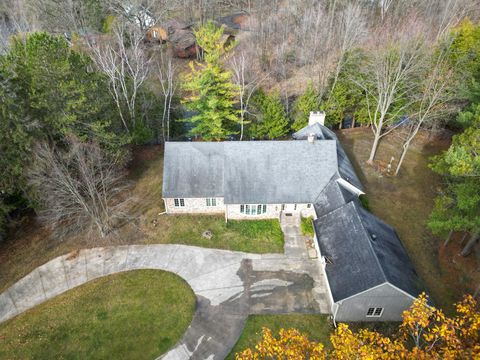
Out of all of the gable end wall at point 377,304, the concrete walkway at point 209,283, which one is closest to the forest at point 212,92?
the concrete walkway at point 209,283

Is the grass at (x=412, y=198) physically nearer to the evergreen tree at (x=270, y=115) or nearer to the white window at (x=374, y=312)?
the white window at (x=374, y=312)

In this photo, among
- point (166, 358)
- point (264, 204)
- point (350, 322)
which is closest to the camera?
point (166, 358)

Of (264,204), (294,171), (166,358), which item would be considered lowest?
(166,358)

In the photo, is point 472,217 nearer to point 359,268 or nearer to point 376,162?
point 359,268

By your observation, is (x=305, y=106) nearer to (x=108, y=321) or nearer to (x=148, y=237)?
(x=148, y=237)

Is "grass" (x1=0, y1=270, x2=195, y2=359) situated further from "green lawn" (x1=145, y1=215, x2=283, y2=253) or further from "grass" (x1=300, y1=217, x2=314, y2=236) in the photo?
"grass" (x1=300, y1=217, x2=314, y2=236)

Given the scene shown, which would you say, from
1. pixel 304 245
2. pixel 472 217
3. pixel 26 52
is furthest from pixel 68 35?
pixel 472 217

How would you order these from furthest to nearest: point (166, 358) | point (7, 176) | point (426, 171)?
point (426, 171) → point (7, 176) → point (166, 358)
